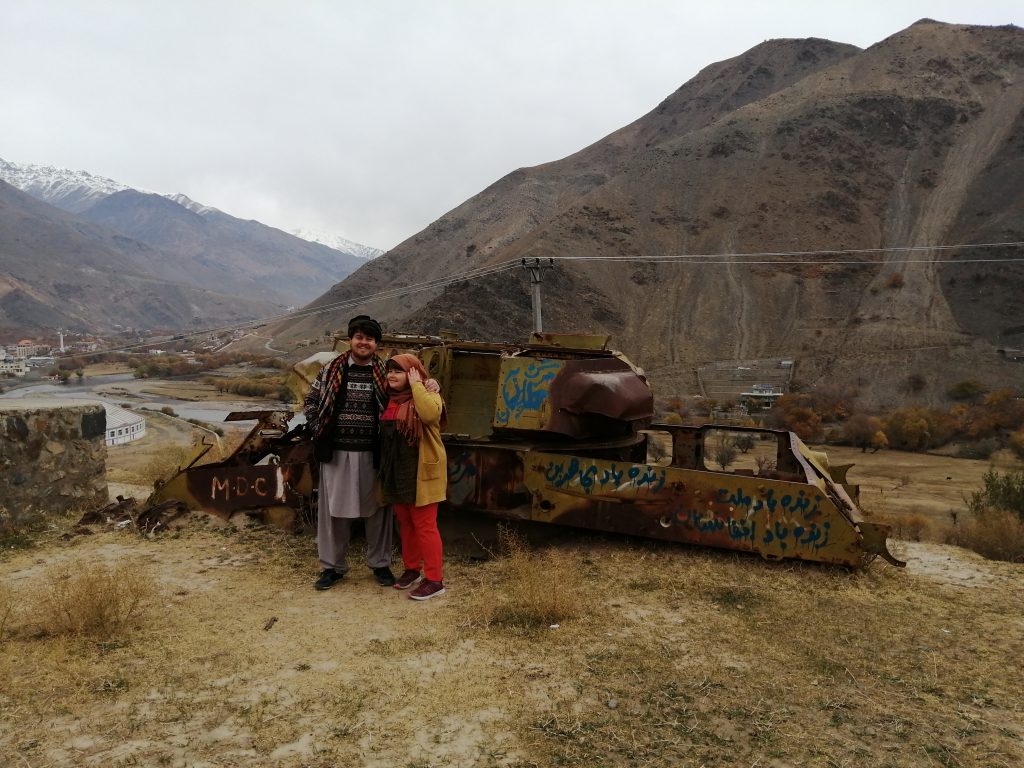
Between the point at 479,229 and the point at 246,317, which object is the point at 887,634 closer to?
the point at 479,229

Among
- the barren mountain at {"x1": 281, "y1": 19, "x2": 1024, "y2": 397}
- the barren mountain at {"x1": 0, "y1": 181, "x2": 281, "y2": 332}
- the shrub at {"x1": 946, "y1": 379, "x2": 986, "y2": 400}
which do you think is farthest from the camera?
the barren mountain at {"x1": 0, "y1": 181, "x2": 281, "y2": 332}

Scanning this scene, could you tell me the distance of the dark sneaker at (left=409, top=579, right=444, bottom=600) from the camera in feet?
15.7

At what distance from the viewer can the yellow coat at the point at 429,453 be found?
4684 mm

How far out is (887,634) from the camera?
164 inches

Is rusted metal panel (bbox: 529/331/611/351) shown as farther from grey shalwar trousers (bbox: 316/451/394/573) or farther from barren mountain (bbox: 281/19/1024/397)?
barren mountain (bbox: 281/19/1024/397)

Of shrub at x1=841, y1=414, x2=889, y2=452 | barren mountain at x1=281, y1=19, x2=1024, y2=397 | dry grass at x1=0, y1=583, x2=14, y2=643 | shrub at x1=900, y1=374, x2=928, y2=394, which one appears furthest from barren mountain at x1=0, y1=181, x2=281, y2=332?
dry grass at x1=0, y1=583, x2=14, y2=643

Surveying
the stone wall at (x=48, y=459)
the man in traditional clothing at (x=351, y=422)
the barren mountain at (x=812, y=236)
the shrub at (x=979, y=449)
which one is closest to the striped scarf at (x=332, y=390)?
the man in traditional clothing at (x=351, y=422)

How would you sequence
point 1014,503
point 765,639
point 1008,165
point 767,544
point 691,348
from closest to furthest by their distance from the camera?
point 765,639 → point 767,544 → point 1014,503 → point 691,348 → point 1008,165

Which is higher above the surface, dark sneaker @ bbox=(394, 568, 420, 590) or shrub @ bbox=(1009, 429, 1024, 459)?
dark sneaker @ bbox=(394, 568, 420, 590)

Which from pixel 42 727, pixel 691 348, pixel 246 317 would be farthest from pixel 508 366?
pixel 246 317

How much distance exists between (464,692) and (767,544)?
2781mm

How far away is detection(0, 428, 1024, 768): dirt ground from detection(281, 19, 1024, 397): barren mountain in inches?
1261

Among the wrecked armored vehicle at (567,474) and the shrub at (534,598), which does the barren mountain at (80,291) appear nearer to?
the wrecked armored vehicle at (567,474)

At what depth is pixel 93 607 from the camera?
4090 millimetres
